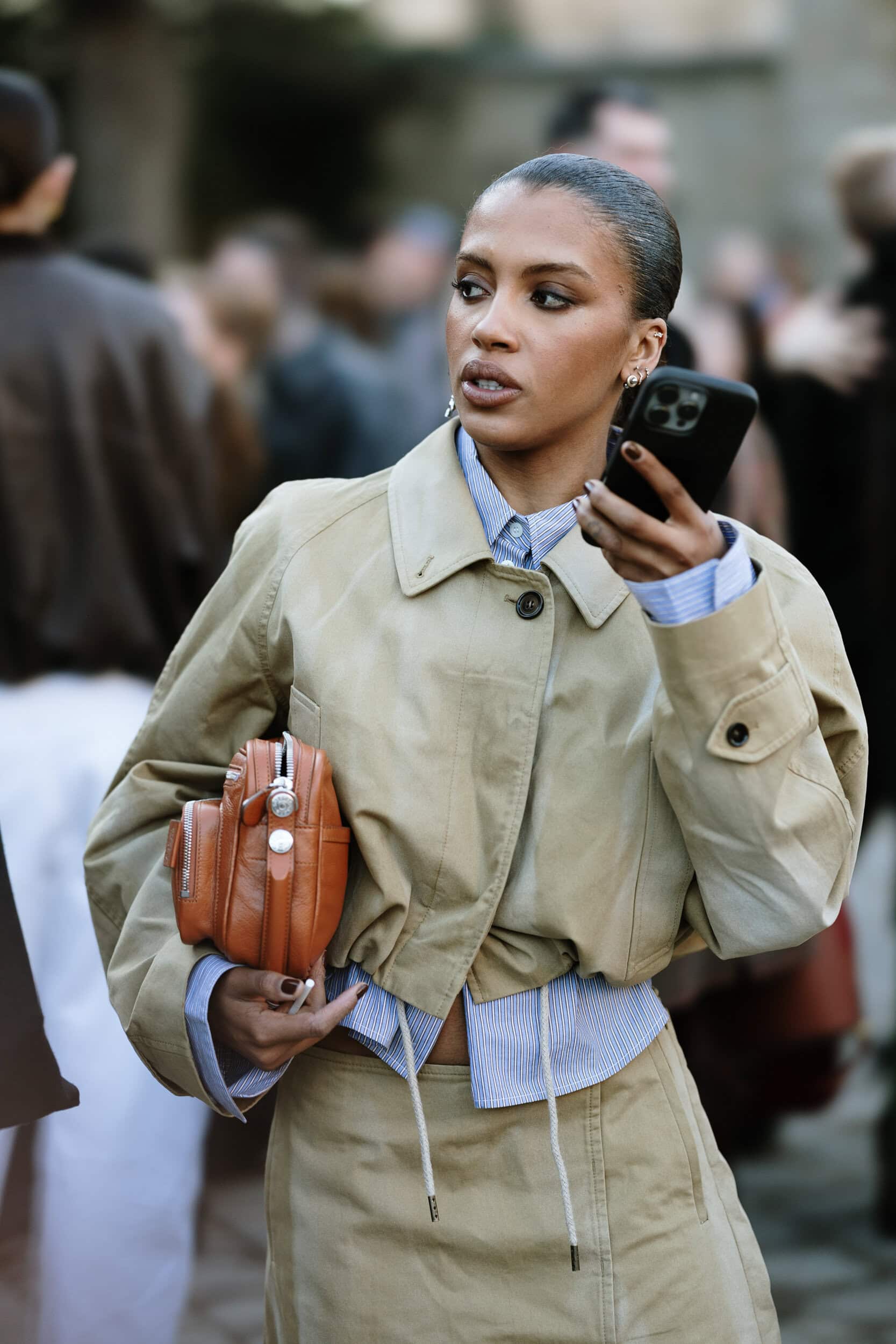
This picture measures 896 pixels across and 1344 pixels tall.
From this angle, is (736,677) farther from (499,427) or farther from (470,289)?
(470,289)

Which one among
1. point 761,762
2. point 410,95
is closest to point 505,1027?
point 761,762

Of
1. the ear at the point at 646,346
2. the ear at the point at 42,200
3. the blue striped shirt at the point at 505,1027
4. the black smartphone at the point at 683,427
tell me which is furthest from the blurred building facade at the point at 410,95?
the black smartphone at the point at 683,427

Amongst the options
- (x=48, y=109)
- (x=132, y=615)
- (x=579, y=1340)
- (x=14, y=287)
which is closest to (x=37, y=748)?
(x=132, y=615)

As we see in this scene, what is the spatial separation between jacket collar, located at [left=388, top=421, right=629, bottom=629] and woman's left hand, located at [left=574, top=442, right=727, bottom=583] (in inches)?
8.9

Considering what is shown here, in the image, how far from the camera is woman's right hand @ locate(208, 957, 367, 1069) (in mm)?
1990

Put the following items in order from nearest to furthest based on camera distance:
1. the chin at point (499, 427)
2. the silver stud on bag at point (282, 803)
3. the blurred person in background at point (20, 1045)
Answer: the silver stud on bag at point (282, 803)
the chin at point (499, 427)
the blurred person in background at point (20, 1045)

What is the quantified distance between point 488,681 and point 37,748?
69.7 inches

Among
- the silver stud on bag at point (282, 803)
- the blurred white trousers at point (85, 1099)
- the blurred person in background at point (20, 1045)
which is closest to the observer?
the silver stud on bag at point (282, 803)

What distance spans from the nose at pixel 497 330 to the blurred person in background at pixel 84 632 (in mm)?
1775

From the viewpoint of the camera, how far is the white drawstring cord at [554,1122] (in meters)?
2.03

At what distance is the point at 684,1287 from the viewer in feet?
6.82

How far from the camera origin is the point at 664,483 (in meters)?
1.78

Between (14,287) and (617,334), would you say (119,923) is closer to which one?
(617,334)

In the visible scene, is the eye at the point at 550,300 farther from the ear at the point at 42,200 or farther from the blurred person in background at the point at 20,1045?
the ear at the point at 42,200
